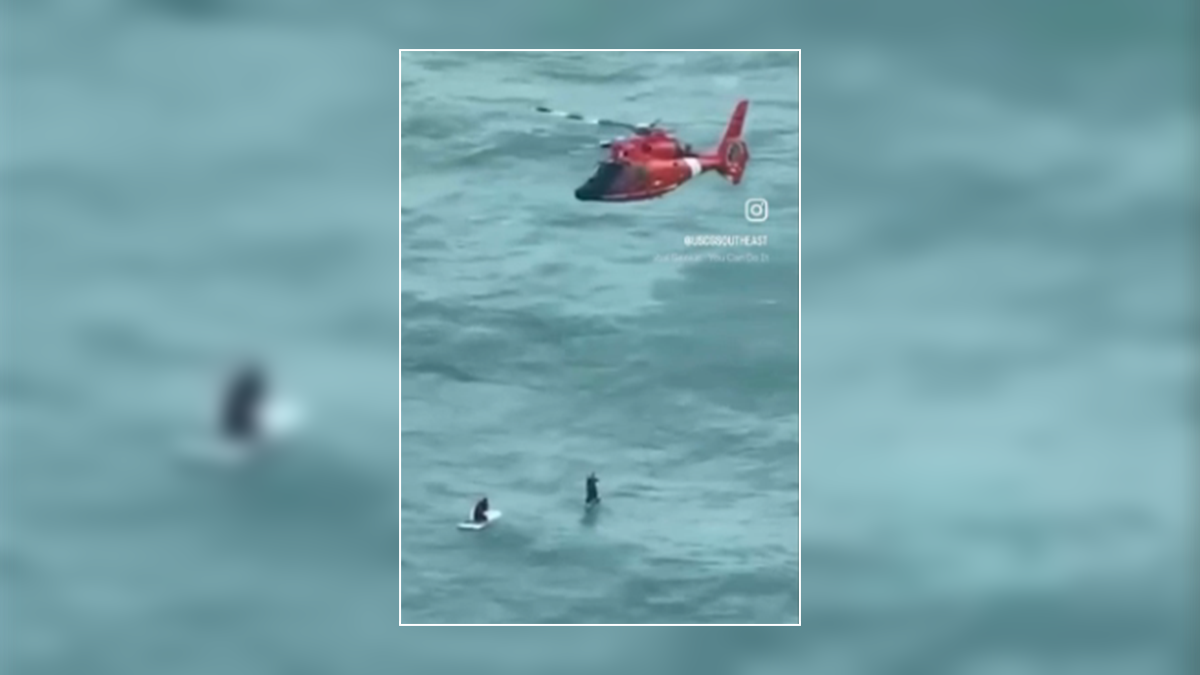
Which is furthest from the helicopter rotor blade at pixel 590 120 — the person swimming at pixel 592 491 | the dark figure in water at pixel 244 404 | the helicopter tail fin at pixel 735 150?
the dark figure in water at pixel 244 404

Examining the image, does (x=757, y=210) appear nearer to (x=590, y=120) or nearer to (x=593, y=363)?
(x=590, y=120)

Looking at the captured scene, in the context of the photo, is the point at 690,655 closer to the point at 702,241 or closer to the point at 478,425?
the point at 478,425

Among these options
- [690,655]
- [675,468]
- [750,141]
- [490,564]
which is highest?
[750,141]

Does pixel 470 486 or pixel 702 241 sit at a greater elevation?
pixel 702 241

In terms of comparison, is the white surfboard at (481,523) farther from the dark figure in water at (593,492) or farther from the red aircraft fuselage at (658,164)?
the red aircraft fuselage at (658,164)

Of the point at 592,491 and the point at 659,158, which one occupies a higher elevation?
the point at 659,158

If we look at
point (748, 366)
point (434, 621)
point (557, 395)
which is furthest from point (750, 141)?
point (434, 621)

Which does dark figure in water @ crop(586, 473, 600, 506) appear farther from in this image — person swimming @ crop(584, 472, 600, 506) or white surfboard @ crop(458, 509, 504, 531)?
white surfboard @ crop(458, 509, 504, 531)

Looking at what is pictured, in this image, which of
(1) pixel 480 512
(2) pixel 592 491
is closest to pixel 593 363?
(2) pixel 592 491
